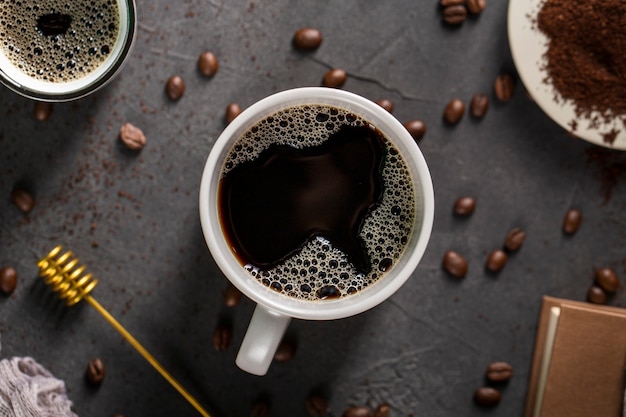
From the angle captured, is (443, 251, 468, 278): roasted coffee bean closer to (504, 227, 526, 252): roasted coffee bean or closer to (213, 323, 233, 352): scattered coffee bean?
(504, 227, 526, 252): roasted coffee bean

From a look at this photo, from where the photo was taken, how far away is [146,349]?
1123 mm

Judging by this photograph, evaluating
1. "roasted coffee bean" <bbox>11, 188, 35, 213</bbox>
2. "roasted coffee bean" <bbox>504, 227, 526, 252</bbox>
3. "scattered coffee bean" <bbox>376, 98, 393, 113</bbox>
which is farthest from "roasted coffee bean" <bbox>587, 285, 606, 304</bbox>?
"roasted coffee bean" <bbox>11, 188, 35, 213</bbox>

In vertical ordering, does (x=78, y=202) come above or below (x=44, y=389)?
above

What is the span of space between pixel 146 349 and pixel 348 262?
0.42 metres

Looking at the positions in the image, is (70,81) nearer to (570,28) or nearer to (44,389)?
(44,389)

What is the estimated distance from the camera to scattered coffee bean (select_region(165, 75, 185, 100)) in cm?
109

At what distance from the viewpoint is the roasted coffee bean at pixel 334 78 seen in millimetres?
1082

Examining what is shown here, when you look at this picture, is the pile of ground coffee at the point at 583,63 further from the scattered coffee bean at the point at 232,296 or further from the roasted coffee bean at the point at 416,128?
the scattered coffee bean at the point at 232,296

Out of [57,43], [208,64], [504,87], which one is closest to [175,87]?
[208,64]

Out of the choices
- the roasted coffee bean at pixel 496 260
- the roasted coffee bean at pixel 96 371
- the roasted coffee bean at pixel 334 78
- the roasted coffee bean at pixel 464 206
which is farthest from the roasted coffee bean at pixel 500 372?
the roasted coffee bean at pixel 96 371

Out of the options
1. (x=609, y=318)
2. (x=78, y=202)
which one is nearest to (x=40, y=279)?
(x=78, y=202)

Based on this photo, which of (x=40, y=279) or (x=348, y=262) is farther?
(x=40, y=279)

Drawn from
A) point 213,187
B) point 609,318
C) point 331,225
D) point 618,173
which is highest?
point 213,187

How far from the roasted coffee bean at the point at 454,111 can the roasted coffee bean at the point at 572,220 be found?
0.81 ft
